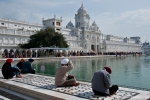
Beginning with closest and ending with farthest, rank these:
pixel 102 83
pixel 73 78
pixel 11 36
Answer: pixel 102 83, pixel 73 78, pixel 11 36

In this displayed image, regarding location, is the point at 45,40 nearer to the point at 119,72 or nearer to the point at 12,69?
the point at 119,72

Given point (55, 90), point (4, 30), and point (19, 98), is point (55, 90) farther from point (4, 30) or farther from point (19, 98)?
point (4, 30)

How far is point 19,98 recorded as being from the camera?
6480mm

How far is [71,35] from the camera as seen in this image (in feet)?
246

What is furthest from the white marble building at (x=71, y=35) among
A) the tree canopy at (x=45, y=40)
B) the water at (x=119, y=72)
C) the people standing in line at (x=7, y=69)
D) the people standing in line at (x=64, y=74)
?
the people standing in line at (x=64, y=74)

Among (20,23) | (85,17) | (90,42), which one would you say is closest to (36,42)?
(20,23)

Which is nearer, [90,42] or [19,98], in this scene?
[19,98]

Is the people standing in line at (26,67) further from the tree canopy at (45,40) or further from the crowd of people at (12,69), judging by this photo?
the tree canopy at (45,40)

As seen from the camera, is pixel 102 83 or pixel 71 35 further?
pixel 71 35

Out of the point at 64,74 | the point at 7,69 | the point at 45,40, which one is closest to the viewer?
the point at 64,74

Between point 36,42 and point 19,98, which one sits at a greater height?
point 36,42

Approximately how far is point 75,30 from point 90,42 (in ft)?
30.3

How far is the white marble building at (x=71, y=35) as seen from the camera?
46.3m

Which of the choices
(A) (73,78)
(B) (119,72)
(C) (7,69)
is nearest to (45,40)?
(B) (119,72)
